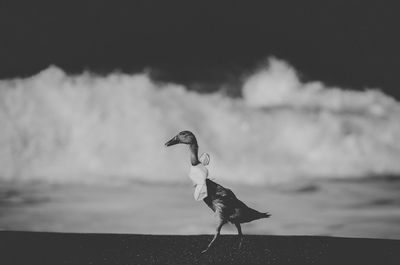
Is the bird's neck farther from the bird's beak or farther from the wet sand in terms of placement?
the wet sand

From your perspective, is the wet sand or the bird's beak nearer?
the wet sand

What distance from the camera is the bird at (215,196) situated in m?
9.34

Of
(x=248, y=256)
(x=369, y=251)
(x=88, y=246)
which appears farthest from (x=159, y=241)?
(x=369, y=251)

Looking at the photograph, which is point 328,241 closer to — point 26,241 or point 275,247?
point 275,247

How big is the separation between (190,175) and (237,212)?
3.62 feet

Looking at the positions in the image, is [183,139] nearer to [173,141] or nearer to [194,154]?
[173,141]

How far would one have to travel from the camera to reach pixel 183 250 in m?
10.1

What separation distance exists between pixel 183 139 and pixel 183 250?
217 cm

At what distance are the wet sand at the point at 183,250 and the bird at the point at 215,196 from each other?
2.05 feet

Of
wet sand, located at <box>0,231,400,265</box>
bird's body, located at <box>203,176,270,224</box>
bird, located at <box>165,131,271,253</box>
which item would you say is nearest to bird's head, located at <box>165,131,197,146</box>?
bird, located at <box>165,131,271,253</box>

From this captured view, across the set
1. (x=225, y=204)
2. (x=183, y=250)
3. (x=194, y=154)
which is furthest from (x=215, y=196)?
(x=183, y=250)

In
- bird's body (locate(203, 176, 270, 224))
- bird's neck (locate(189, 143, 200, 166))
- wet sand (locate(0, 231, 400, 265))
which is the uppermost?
bird's neck (locate(189, 143, 200, 166))

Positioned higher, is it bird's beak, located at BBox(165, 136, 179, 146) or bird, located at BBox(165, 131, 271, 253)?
bird's beak, located at BBox(165, 136, 179, 146)

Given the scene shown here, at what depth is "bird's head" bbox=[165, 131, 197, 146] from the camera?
9.49 m
